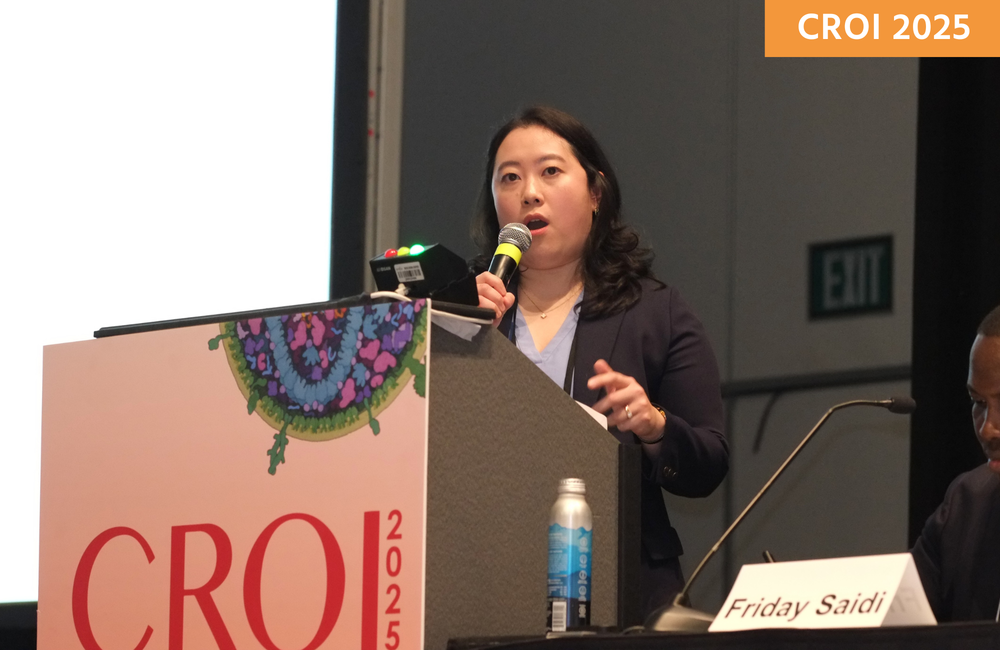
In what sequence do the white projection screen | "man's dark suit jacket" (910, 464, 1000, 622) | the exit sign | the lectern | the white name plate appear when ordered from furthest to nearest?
1. the exit sign
2. the white projection screen
3. "man's dark suit jacket" (910, 464, 1000, 622)
4. the lectern
5. the white name plate

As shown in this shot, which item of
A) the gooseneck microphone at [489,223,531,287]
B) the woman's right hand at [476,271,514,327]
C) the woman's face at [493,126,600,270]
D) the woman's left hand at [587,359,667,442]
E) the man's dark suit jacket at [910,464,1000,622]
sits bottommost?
the man's dark suit jacket at [910,464,1000,622]

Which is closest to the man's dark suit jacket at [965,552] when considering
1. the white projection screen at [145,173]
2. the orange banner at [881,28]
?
the orange banner at [881,28]

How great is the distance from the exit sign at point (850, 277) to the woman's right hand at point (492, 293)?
6.00ft

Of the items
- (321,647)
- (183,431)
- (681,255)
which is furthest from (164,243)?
(321,647)

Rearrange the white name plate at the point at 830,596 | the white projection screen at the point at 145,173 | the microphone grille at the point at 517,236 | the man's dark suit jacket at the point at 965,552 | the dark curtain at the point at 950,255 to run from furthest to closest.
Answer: the dark curtain at the point at 950,255 → the white projection screen at the point at 145,173 → the man's dark suit jacket at the point at 965,552 → the microphone grille at the point at 517,236 → the white name plate at the point at 830,596

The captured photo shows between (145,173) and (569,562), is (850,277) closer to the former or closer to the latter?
(145,173)

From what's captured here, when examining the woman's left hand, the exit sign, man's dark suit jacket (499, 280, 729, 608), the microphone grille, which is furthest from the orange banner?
the woman's left hand

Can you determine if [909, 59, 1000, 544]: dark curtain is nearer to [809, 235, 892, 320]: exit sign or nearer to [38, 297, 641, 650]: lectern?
[809, 235, 892, 320]: exit sign

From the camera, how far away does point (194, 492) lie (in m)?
1.51

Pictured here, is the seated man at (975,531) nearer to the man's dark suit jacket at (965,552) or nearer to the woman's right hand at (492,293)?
the man's dark suit jacket at (965,552)

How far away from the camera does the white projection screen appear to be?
289 centimetres

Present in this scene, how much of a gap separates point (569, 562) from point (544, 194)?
886 mm

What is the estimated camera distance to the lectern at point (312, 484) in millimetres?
1363

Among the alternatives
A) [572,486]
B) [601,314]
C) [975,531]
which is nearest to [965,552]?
[975,531]
